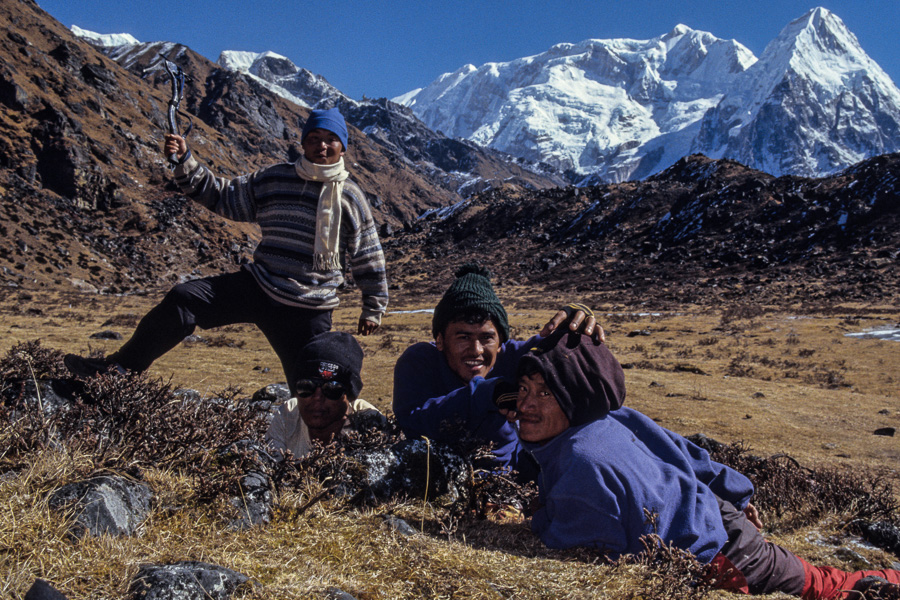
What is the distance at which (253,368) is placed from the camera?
946 centimetres

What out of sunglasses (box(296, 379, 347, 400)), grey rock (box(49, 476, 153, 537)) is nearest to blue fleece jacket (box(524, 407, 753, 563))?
sunglasses (box(296, 379, 347, 400))

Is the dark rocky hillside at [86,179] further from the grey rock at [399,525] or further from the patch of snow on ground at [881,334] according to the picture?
the patch of snow on ground at [881,334]

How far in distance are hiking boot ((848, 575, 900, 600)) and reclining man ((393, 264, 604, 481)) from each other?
1394 millimetres

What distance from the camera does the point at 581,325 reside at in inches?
95.7

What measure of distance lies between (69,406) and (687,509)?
9.63 feet

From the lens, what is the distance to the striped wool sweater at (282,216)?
11.5 feet

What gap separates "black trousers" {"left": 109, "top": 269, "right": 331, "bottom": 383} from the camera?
3.19 m

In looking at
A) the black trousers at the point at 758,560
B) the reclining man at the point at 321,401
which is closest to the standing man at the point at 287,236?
the reclining man at the point at 321,401

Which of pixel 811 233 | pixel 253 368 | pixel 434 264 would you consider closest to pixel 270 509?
pixel 253 368

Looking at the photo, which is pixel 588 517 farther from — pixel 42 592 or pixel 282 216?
pixel 282 216

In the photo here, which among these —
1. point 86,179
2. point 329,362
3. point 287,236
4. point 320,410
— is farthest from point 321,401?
point 86,179

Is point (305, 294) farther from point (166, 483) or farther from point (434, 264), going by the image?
point (434, 264)

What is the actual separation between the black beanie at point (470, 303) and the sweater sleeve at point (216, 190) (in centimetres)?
161

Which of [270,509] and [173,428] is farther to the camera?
[173,428]
